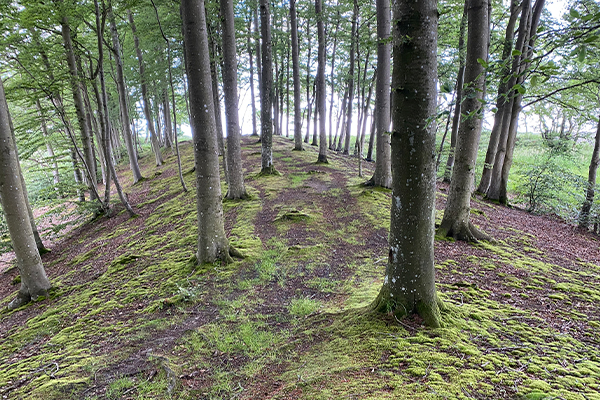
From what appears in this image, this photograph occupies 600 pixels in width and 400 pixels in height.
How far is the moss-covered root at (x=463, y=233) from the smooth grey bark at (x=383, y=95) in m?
3.58

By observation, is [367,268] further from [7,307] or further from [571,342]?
[7,307]

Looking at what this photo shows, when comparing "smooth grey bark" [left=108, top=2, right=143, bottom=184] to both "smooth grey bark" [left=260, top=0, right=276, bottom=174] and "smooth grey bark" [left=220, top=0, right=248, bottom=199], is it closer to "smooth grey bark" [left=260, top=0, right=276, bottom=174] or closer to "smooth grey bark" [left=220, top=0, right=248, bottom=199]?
"smooth grey bark" [left=220, top=0, right=248, bottom=199]

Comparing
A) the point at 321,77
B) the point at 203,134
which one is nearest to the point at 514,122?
the point at 321,77

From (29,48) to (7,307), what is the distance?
316 inches

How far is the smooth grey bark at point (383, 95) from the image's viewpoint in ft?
31.0

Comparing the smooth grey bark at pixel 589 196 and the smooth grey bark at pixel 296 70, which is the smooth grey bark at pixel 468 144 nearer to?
the smooth grey bark at pixel 589 196

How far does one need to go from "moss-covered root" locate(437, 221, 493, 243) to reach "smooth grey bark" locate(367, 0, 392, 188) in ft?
11.7

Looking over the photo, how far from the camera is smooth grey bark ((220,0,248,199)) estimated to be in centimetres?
909

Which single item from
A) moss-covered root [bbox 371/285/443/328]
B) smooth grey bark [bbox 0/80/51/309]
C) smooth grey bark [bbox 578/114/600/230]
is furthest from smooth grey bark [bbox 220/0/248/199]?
smooth grey bark [bbox 578/114/600/230]

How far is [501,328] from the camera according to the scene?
137 inches

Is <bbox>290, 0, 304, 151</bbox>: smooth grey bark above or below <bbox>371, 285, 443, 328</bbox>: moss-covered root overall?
above

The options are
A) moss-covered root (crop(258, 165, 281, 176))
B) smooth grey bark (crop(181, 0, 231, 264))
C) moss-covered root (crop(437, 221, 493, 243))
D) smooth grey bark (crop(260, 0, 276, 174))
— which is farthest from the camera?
moss-covered root (crop(258, 165, 281, 176))

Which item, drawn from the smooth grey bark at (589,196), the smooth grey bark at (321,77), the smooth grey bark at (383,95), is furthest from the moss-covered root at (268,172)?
the smooth grey bark at (589,196)

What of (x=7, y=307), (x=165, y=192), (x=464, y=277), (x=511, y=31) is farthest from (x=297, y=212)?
(x=511, y=31)
